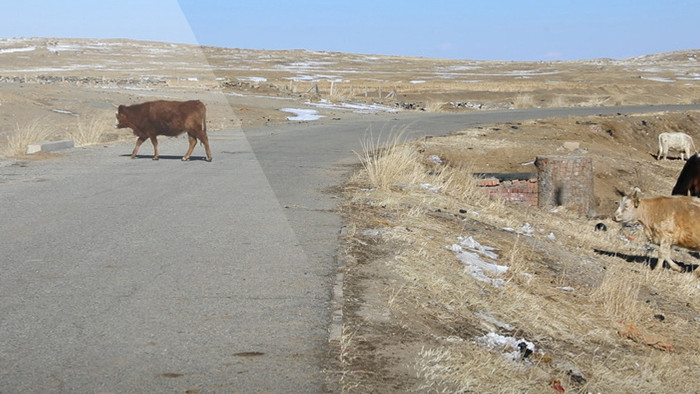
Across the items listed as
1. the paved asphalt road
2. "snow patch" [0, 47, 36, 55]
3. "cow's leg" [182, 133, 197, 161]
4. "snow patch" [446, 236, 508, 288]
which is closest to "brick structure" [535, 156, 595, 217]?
the paved asphalt road

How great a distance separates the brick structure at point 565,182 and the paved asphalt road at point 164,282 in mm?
5117

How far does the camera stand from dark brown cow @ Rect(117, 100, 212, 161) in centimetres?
1719

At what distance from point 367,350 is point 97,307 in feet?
6.82

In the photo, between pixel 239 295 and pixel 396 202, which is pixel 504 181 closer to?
pixel 396 202

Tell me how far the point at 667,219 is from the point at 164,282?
7818mm

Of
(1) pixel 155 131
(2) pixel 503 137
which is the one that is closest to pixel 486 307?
(1) pixel 155 131

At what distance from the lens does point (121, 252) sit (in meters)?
8.12

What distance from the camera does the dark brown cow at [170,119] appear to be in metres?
17.2

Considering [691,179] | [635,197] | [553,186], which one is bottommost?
[553,186]

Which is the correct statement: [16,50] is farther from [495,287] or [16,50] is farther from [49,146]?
[495,287]

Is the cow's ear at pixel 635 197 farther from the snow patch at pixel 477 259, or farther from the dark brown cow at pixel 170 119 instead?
the dark brown cow at pixel 170 119

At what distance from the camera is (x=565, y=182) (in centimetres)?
1667

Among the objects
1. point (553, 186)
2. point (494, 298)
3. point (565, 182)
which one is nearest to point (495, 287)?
point (494, 298)

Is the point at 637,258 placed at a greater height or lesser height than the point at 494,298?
lesser
